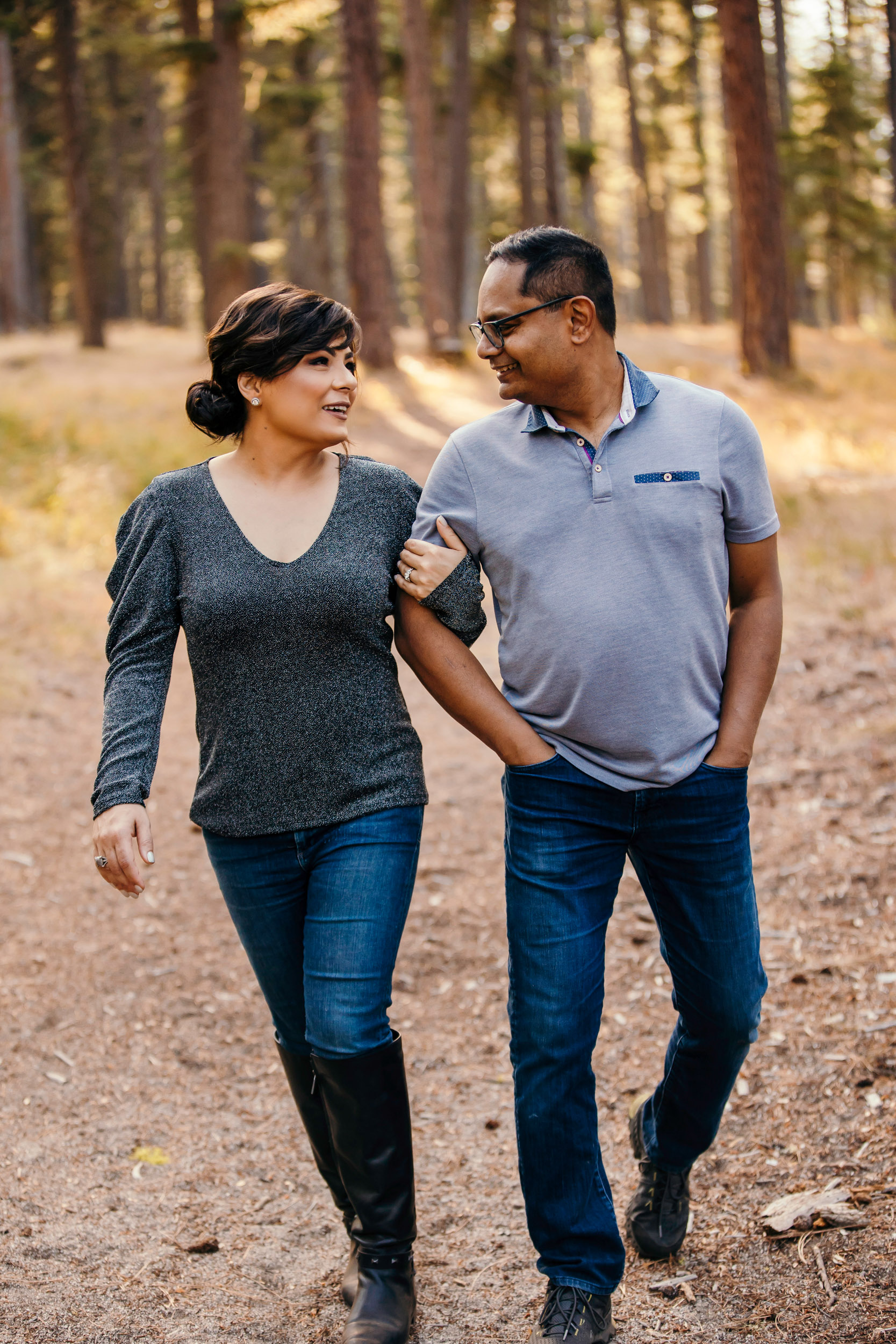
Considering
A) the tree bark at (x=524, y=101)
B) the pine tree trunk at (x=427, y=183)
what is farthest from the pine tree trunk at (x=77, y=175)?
the tree bark at (x=524, y=101)

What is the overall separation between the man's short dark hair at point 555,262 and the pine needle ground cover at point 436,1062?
2604 millimetres

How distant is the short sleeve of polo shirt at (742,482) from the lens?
284 centimetres

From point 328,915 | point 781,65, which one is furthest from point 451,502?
point 781,65

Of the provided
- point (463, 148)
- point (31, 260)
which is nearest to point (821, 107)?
point (463, 148)

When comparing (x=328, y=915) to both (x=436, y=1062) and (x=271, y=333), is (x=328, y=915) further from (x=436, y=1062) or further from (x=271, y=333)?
(x=436, y=1062)

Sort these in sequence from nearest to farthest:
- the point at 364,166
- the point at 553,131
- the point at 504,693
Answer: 1. the point at 504,693
2. the point at 364,166
3. the point at 553,131

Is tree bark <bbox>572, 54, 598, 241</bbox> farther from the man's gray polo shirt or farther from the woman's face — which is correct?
the man's gray polo shirt

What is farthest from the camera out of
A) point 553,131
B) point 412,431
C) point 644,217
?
point 644,217

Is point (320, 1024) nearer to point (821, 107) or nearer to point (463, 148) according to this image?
point (463, 148)

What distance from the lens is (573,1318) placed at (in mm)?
2709

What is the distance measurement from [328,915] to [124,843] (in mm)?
524

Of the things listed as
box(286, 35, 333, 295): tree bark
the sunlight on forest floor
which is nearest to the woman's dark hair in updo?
A: the sunlight on forest floor

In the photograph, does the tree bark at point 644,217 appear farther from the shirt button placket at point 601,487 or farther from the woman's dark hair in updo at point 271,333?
the shirt button placket at point 601,487

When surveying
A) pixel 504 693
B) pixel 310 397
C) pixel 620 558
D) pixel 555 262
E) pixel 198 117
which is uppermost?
pixel 198 117
